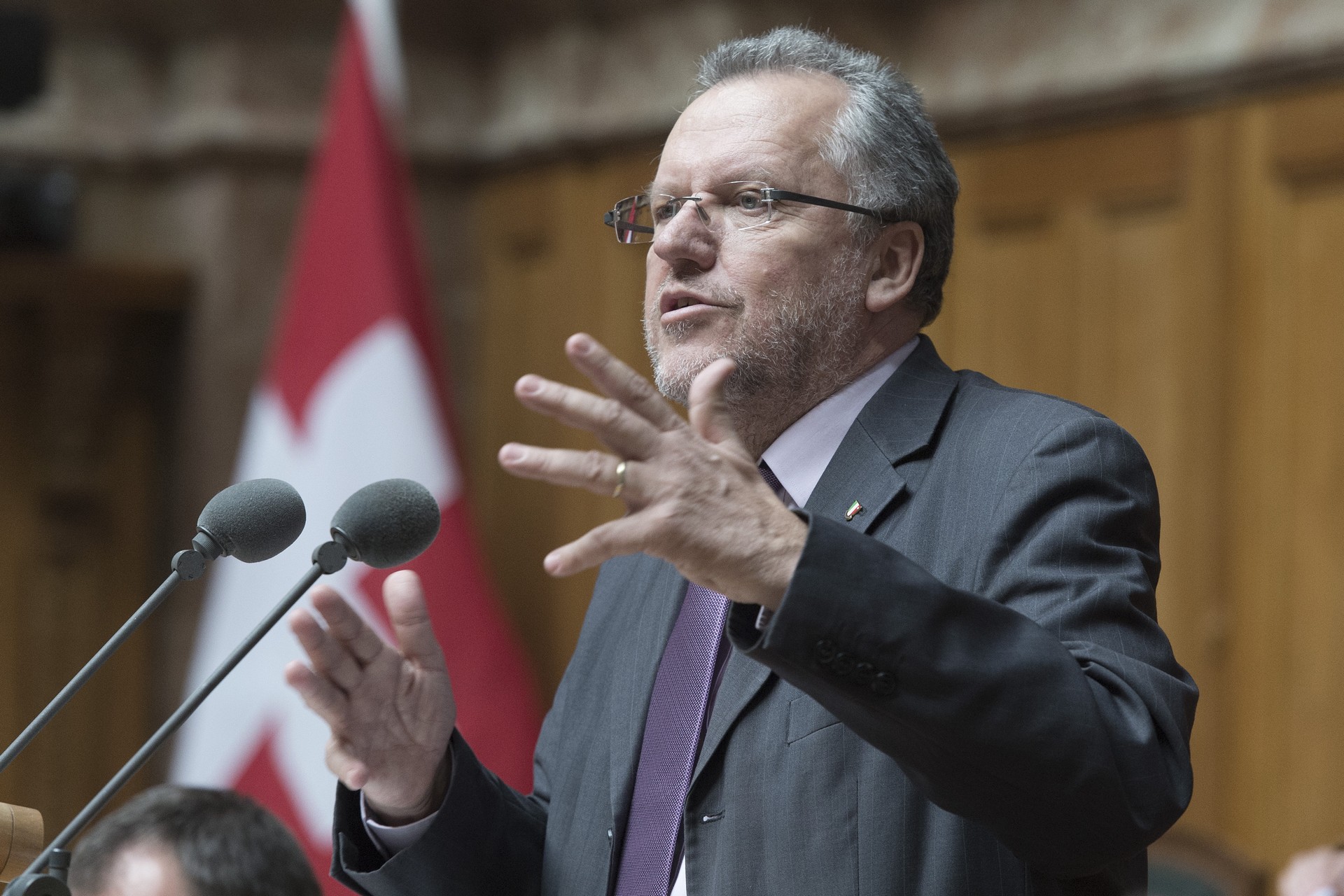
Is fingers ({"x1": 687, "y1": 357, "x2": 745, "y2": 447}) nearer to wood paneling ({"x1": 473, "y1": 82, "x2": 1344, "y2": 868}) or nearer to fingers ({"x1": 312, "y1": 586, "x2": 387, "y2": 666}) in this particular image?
fingers ({"x1": 312, "y1": 586, "x2": 387, "y2": 666})

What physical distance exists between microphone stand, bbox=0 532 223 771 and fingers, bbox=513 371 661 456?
0.30 metres

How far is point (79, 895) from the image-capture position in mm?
1805

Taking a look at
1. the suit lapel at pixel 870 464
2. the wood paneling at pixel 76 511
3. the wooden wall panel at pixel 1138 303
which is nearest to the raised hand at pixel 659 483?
the suit lapel at pixel 870 464

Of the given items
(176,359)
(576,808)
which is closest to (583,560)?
(576,808)

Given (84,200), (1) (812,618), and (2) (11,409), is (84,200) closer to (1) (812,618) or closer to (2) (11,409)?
(2) (11,409)

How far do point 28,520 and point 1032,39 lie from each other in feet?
11.3

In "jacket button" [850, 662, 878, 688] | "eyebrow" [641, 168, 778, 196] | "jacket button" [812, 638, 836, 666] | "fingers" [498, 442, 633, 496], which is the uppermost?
"eyebrow" [641, 168, 778, 196]

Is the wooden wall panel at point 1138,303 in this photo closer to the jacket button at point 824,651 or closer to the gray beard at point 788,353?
the gray beard at point 788,353


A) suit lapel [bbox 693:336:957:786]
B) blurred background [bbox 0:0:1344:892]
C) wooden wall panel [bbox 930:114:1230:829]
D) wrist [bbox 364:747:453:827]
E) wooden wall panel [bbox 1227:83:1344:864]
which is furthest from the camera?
wooden wall panel [bbox 930:114:1230:829]

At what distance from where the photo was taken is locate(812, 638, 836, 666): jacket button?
1.21 meters

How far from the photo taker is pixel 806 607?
47.4 inches

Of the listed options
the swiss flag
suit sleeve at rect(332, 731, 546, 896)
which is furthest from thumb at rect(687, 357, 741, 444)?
the swiss flag

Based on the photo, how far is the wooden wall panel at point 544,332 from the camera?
15.5 ft

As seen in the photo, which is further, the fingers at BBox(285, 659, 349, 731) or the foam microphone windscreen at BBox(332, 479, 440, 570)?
the fingers at BBox(285, 659, 349, 731)
